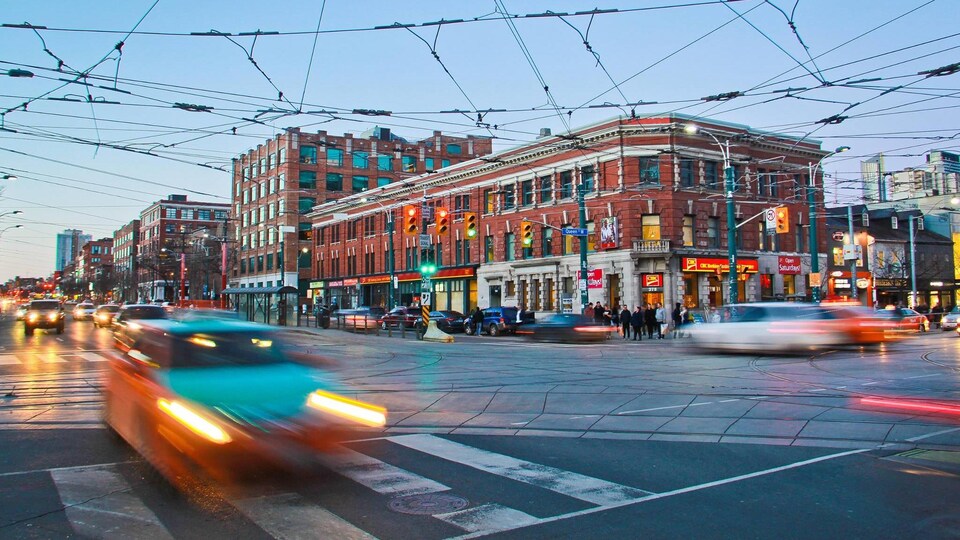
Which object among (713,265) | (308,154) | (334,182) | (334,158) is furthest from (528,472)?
(334,158)

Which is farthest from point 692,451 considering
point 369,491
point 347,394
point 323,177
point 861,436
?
point 323,177

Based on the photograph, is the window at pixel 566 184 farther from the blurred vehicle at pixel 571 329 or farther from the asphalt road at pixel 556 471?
the asphalt road at pixel 556 471

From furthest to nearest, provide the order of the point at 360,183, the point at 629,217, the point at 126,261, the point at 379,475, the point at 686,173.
A: the point at 126,261, the point at 360,183, the point at 686,173, the point at 629,217, the point at 379,475

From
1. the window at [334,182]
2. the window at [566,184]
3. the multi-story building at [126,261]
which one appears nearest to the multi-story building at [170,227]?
the multi-story building at [126,261]

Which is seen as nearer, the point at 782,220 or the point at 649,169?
the point at 782,220

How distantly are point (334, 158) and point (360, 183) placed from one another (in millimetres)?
4181

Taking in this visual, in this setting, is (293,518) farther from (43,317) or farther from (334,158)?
(334,158)

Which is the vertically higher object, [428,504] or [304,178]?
[304,178]

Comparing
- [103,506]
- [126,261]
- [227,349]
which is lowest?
[103,506]

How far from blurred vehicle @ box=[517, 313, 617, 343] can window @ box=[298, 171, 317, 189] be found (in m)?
52.0

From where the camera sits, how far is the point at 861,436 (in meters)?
8.65

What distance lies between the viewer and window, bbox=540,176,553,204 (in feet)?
155

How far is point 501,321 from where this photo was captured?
124 ft

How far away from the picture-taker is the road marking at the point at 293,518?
206 inches
